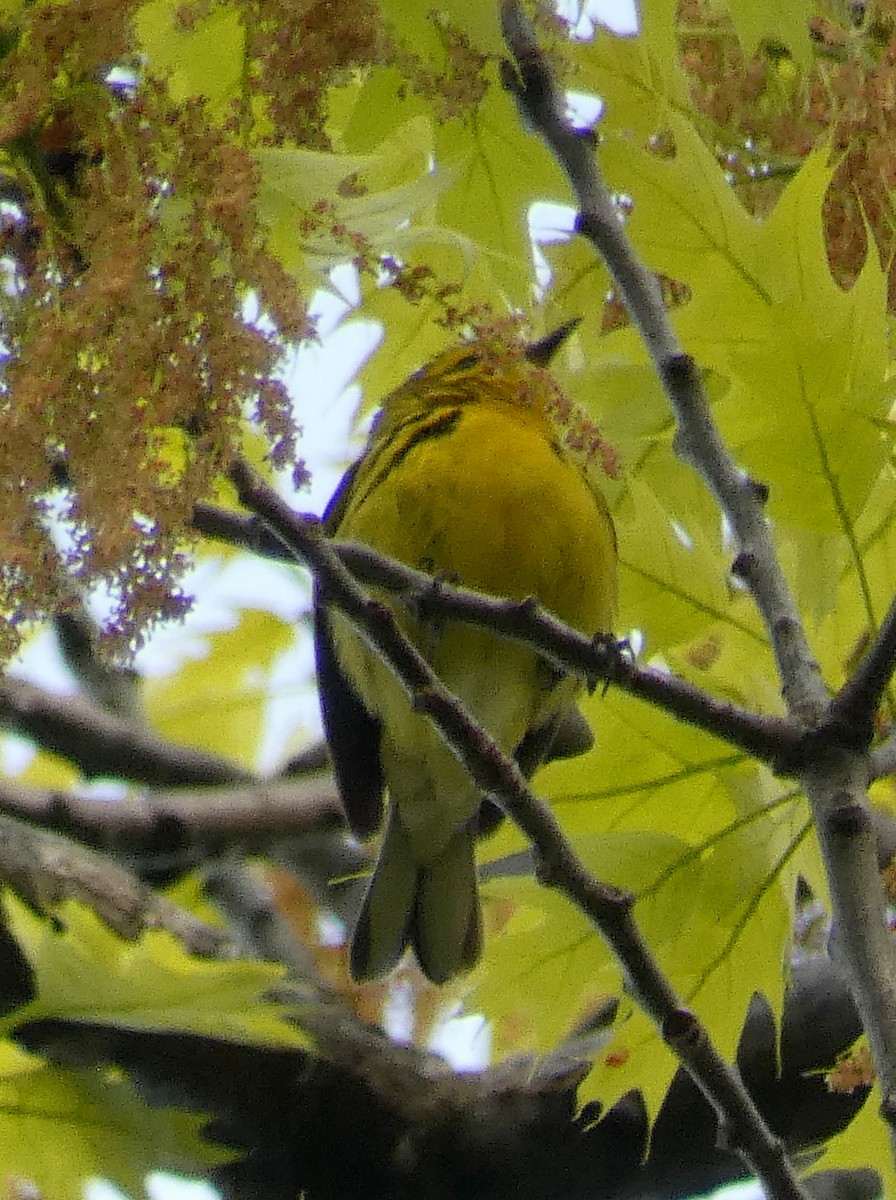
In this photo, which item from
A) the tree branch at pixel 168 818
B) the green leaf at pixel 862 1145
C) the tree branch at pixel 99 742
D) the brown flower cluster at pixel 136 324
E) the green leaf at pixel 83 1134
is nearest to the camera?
the brown flower cluster at pixel 136 324

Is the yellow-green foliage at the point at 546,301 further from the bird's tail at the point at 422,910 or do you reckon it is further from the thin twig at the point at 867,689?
the bird's tail at the point at 422,910

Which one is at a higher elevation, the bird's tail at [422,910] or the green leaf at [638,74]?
the green leaf at [638,74]

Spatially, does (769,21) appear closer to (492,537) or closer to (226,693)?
(492,537)

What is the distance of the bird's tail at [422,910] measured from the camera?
2748 millimetres

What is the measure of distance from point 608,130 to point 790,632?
599 millimetres

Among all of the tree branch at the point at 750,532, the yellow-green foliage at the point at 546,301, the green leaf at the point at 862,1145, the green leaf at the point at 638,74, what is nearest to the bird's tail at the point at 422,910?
the yellow-green foliage at the point at 546,301

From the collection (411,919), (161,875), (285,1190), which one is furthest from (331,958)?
(285,1190)

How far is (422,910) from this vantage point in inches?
111

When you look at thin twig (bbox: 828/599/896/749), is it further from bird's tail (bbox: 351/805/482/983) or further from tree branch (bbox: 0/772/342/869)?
tree branch (bbox: 0/772/342/869)

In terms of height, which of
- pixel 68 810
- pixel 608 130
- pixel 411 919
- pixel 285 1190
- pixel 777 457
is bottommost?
pixel 285 1190

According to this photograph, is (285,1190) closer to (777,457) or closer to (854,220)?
(777,457)

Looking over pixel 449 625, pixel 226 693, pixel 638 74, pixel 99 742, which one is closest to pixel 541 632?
pixel 638 74

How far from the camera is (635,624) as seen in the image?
70.4 inches

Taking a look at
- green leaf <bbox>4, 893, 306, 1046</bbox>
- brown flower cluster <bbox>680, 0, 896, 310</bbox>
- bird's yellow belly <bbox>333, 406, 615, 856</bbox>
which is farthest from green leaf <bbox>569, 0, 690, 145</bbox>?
green leaf <bbox>4, 893, 306, 1046</bbox>
